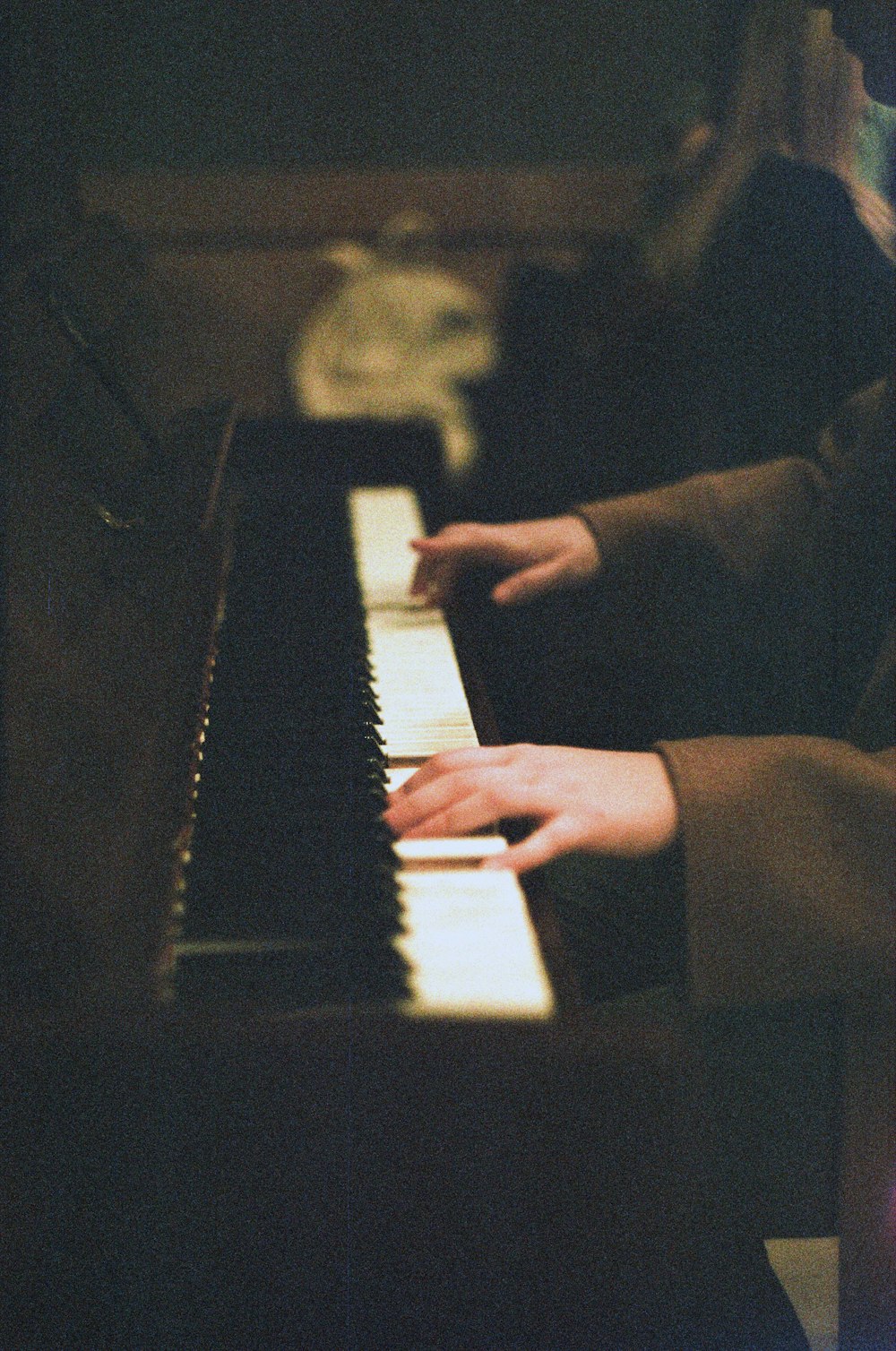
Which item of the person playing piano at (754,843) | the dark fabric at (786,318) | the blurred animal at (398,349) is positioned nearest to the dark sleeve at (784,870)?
the person playing piano at (754,843)

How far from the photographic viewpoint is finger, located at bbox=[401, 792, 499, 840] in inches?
29.7

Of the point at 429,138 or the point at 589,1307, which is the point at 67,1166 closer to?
the point at 589,1307

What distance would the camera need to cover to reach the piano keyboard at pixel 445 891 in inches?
23.5

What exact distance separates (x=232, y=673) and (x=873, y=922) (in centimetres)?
53

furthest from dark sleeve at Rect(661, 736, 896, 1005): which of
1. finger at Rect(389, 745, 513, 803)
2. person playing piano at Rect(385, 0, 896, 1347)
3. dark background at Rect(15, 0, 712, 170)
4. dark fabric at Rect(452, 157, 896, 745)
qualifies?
dark background at Rect(15, 0, 712, 170)

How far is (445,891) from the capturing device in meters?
0.70

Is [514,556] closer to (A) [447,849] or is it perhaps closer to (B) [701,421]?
(B) [701,421]

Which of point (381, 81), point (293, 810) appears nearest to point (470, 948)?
point (293, 810)

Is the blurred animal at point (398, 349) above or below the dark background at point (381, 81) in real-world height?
below

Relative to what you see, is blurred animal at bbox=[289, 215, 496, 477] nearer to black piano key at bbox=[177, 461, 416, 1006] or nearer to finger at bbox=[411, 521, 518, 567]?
finger at bbox=[411, 521, 518, 567]

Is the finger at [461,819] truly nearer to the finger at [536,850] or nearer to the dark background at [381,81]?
the finger at [536,850]

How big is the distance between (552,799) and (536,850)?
0.05 m

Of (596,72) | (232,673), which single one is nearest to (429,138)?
(596,72)

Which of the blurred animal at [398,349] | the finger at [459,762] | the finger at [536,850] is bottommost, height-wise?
the blurred animal at [398,349]
